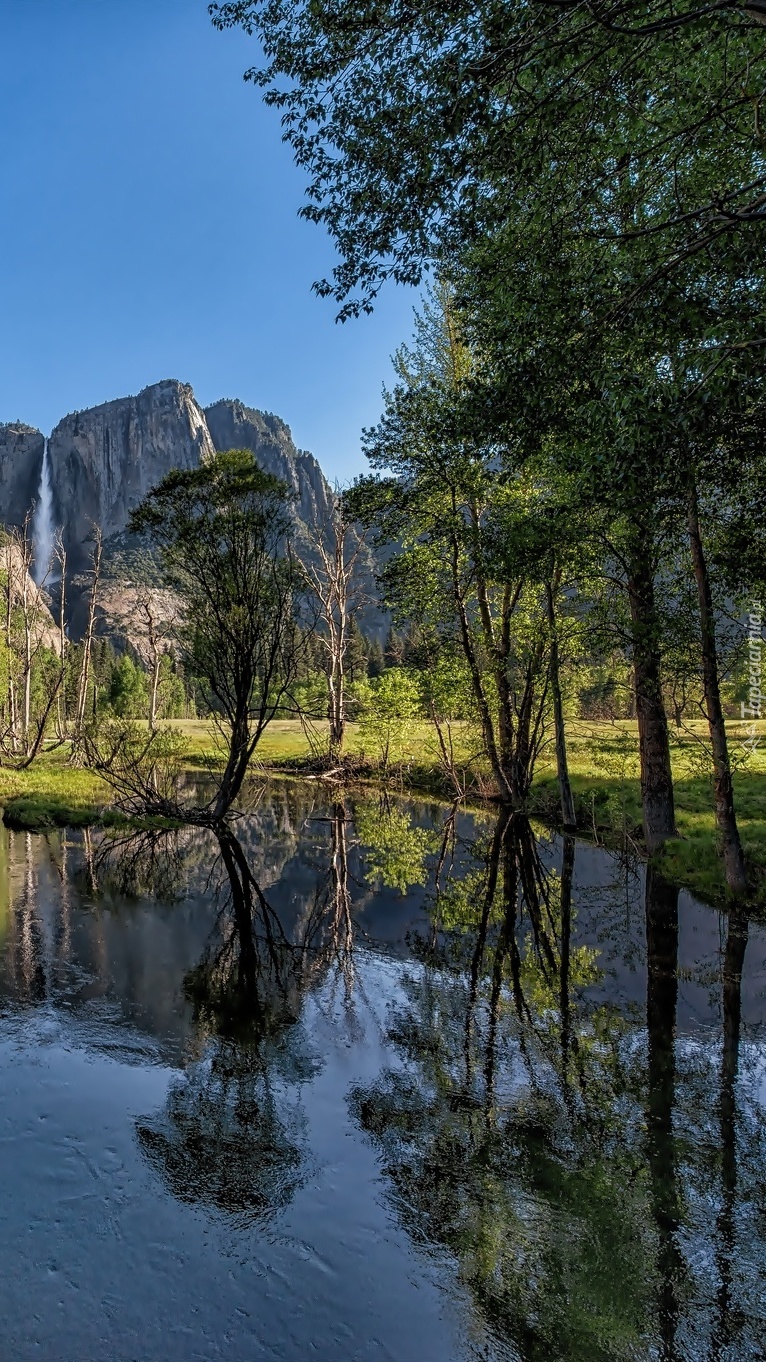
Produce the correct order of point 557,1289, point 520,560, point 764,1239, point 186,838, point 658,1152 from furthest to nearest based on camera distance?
1. point 186,838
2. point 520,560
3. point 658,1152
4. point 764,1239
5. point 557,1289

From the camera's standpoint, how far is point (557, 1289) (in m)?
4.18

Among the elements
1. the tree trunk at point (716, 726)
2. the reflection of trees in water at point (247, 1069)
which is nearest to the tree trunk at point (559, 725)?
the tree trunk at point (716, 726)

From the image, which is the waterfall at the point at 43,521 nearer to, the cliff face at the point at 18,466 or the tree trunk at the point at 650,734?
the cliff face at the point at 18,466

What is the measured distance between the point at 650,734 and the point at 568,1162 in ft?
36.0

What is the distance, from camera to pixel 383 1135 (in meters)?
5.92

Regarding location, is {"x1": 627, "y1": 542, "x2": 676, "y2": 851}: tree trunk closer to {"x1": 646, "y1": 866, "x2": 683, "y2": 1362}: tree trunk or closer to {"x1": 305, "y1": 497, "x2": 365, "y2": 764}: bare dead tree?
{"x1": 646, "y1": 866, "x2": 683, "y2": 1362}: tree trunk

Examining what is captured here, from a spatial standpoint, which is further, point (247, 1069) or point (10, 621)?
point (10, 621)

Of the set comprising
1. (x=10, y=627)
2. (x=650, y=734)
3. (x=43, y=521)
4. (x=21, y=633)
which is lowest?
(x=650, y=734)

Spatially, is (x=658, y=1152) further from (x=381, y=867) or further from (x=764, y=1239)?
(x=381, y=867)

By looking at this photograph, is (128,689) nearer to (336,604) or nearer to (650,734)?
(336,604)

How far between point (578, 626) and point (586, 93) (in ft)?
41.1

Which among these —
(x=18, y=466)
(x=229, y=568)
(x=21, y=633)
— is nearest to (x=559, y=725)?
(x=229, y=568)

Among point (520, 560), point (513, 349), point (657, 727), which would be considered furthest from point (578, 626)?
point (513, 349)

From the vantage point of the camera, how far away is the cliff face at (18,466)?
182m
